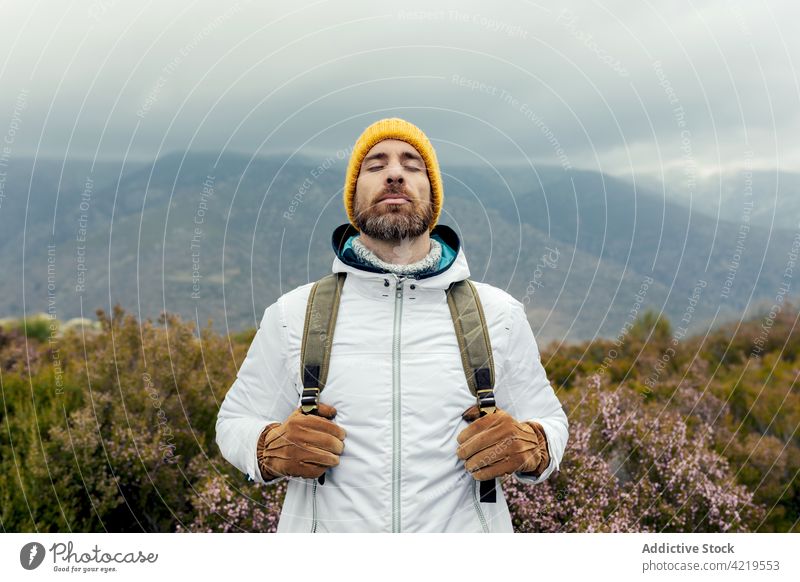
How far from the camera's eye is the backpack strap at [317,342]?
338 cm

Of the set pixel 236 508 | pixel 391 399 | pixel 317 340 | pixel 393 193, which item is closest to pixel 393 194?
pixel 393 193

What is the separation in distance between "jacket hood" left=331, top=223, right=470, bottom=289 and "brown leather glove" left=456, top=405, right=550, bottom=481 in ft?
2.32

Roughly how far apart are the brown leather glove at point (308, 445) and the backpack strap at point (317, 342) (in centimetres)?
6

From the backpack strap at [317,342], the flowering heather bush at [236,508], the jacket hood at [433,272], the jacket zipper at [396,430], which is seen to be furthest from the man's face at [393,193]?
the flowering heather bush at [236,508]

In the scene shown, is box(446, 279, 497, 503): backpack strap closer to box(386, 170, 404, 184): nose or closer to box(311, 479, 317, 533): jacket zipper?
box(386, 170, 404, 184): nose

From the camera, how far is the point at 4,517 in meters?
6.05

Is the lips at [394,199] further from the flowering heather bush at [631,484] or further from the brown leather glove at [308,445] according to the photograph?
the flowering heather bush at [631,484]

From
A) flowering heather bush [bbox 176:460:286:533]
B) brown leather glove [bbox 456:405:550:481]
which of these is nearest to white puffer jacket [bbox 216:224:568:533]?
brown leather glove [bbox 456:405:550:481]

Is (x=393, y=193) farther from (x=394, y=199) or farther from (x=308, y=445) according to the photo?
(x=308, y=445)

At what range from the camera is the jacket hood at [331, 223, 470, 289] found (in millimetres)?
3596

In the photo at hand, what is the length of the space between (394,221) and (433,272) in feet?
1.18

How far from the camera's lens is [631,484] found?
20.0ft
